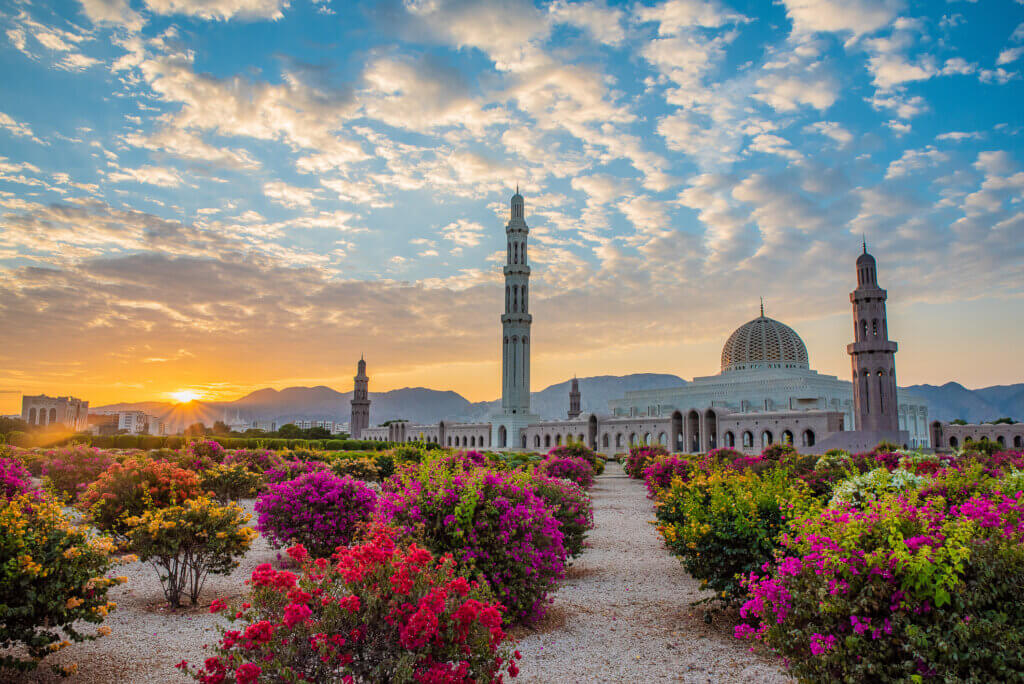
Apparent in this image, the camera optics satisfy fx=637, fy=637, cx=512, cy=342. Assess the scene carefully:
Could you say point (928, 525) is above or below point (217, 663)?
above

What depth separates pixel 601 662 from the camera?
5.58m

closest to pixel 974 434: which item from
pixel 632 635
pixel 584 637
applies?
pixel 632 635

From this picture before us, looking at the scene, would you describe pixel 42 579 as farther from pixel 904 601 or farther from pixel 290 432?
pixel 290 432

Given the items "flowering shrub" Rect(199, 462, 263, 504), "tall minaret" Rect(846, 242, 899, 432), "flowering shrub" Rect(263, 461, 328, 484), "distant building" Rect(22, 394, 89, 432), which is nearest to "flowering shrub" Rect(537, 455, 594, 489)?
"flowering shrub" Rect(263, 461, 328, 484)

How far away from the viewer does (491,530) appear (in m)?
6.49

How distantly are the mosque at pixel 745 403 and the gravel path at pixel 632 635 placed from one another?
2962 centimetres

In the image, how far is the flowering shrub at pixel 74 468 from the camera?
17.2m

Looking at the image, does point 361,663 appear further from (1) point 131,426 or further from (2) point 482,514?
(1) point 131,426

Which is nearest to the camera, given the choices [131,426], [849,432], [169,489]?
[169,489]

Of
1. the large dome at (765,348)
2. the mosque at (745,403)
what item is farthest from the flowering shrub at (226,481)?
the large dome at (765,348)

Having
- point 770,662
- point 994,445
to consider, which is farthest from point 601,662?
point 994,445

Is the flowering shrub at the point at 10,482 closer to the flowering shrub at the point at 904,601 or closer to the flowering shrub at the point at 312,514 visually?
the flowering shrub at the point at 312,514

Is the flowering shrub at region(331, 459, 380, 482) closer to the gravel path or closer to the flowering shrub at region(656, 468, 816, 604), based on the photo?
the gravel path

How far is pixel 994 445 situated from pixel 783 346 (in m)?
34.1
